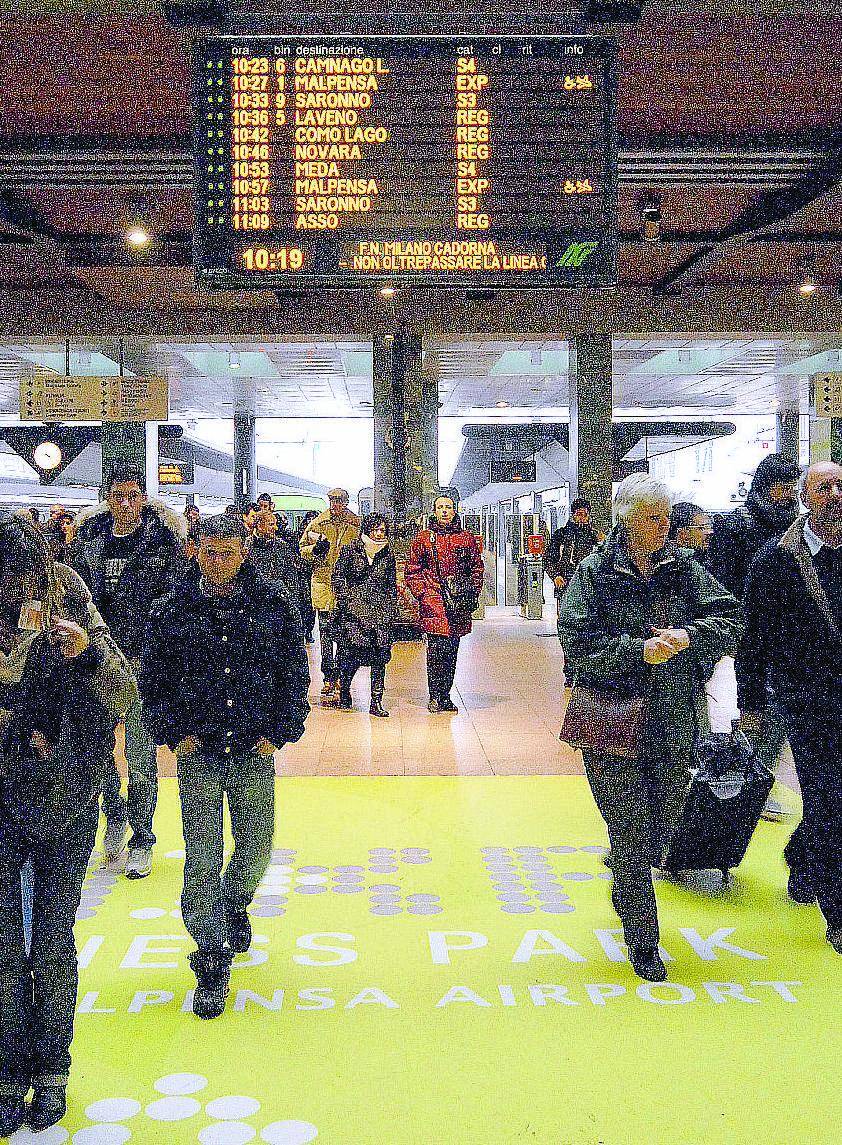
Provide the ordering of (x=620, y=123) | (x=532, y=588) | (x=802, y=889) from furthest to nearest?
(x=532, y=588) < (x=620, y=123) < (x=802, y=889)

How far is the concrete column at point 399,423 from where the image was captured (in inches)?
599

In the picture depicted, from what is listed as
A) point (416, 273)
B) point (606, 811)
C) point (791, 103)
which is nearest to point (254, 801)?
point (606, 811)

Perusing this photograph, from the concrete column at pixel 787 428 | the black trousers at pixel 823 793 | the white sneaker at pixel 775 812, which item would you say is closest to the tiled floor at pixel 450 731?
the white sneaker at pixel 775 812

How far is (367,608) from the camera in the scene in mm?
9453

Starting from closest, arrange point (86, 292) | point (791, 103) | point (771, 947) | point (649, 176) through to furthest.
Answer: point (771, 947) → point (791, 103) → point (649, 176) → point (86, 292)

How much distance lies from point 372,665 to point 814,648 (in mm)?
5744

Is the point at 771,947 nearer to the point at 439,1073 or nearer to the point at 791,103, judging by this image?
the point at 439,1073

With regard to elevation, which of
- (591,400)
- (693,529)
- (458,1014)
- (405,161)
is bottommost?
(458,1014)

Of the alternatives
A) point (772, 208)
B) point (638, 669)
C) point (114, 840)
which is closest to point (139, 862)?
point (114, 840)

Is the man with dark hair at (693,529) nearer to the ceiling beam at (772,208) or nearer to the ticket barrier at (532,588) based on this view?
the ceiling beam at (772,208)

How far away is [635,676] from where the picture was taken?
399 centimetres

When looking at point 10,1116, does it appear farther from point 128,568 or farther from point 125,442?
point 125,442

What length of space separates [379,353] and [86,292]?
3.98m

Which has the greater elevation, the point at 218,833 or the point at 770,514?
the point at 770,514
